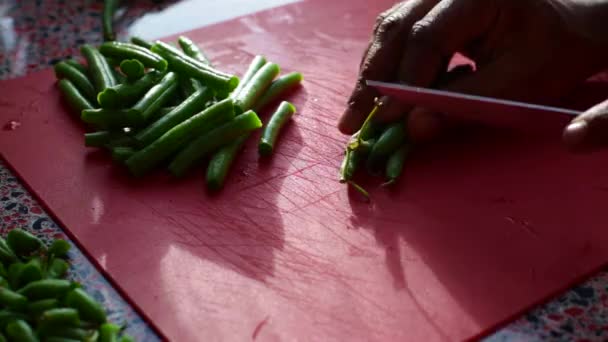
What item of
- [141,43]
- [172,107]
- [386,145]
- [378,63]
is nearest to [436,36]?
[378,63]

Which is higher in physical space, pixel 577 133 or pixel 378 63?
pixel 577 133

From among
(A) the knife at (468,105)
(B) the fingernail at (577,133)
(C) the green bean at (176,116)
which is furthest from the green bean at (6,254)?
(B) the fingernail at (577,133)

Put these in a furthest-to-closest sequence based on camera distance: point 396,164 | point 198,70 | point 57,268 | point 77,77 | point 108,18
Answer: point 108,18, point 77,77, point 198,70, point 396,164, point 57,268

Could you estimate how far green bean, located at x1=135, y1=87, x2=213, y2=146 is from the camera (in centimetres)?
271

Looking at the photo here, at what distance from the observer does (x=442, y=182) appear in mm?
2543

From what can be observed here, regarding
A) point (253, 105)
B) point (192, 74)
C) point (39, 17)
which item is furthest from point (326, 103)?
point (39, 17)

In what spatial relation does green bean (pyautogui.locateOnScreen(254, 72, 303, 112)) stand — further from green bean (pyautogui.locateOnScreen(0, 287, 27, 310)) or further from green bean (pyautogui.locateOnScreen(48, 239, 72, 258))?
green bean (pyautogui.locateOnScreen(0, 287, 27, 310))

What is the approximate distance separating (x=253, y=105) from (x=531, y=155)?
1172 mm

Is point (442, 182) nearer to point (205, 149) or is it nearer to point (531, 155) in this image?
point (531, 155)

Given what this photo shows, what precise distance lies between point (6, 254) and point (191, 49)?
1522mm

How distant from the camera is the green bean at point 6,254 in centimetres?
210

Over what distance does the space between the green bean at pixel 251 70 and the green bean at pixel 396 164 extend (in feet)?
2.55

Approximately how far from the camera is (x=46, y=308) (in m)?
1.88

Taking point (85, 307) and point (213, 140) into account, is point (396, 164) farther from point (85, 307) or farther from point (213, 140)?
point (85, 307)
